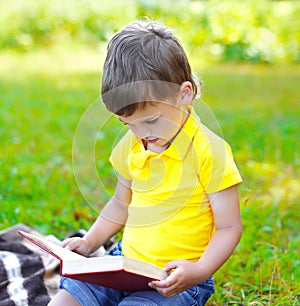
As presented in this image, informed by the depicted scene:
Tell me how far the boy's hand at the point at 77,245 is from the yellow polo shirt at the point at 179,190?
141 millimetres

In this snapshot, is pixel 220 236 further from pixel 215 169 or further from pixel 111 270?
pixel 111 270

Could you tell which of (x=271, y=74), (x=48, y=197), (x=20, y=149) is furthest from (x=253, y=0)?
(x=48, y=197)

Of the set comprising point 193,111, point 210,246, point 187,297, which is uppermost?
point 193,111

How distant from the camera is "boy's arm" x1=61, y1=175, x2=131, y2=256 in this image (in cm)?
198

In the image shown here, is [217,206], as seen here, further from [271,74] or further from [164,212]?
[271,74]

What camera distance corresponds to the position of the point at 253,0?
8117 millimetres

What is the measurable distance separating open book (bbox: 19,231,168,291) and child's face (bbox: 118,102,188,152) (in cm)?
36

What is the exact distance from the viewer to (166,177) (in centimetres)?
181

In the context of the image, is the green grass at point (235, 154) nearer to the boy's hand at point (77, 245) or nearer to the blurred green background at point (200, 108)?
the blurred green background at point (200, 108)

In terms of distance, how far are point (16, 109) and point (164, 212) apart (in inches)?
124

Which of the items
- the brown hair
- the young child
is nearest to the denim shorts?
the young child

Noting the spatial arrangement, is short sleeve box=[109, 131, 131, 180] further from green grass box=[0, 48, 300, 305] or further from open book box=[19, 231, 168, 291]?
open book box=[19, 231, 168, 291]

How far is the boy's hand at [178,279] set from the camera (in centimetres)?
157

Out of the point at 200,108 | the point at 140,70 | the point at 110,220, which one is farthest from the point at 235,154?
the point at 140,70
